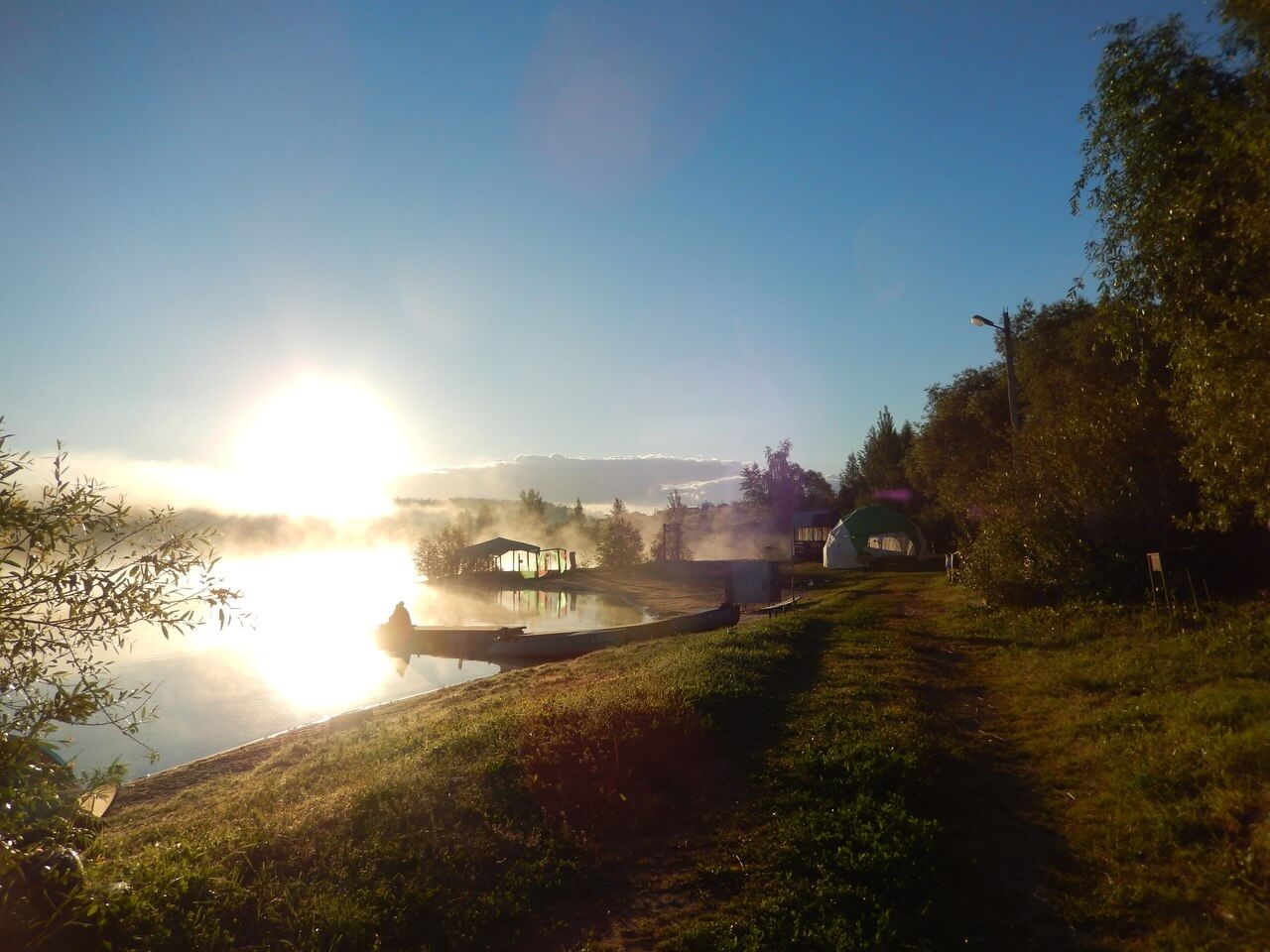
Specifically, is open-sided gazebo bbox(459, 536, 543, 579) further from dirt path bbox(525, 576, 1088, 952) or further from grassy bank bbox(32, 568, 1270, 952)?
dirt path bbox(525, 576, 1088, 952)

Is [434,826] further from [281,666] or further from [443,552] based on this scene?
[443,552]

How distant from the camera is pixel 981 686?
12.1 metres

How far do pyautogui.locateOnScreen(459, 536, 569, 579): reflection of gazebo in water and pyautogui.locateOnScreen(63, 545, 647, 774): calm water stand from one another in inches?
420

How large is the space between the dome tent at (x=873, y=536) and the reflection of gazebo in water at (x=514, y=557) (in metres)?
30.6

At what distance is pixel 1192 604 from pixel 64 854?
16.3 meters

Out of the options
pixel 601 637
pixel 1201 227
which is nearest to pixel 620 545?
pixel 601 637

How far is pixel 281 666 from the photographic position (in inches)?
1256

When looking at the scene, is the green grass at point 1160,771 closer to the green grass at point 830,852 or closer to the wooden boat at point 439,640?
the green grass at point 830,852

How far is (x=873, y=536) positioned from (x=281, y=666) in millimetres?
38071

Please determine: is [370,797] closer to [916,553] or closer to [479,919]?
[479,919]

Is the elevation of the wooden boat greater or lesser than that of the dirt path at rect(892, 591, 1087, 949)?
lesser

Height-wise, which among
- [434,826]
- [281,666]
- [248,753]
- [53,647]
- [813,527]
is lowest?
[281,666]

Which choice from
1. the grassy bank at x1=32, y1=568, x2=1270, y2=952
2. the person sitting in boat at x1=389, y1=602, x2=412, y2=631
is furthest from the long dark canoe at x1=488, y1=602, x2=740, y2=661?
the grassy bank at x1=32, y1=568, x2=1270, y2=952

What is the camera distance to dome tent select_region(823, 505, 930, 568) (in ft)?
164
